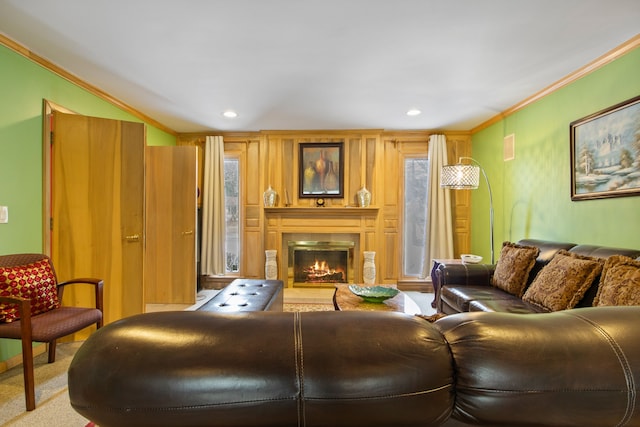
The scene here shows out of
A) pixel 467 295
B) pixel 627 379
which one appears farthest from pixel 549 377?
pixel 467 295

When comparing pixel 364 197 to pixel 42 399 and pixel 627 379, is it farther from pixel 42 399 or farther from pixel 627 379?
pixel 627 379

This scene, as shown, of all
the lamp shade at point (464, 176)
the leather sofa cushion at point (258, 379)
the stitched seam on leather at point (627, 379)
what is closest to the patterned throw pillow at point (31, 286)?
the leather sofa cushion at point (258, 379)

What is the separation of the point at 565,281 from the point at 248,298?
7.60 ft

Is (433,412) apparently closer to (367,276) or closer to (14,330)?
(14,330)

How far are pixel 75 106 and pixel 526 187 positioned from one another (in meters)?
4.79

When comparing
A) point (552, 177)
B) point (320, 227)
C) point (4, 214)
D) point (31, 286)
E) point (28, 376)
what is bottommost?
point (28, 376)

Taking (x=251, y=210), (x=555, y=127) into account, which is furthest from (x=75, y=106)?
(x=555, y=127)

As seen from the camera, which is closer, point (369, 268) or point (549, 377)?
point (549, 377)

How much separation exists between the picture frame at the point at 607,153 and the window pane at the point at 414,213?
6.81ft

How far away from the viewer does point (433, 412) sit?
57 cm

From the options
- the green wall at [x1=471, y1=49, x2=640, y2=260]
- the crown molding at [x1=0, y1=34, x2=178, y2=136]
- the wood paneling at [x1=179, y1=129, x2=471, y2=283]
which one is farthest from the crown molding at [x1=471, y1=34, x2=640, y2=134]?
the crown molding at [x1=0, y1=34, x2=178, y2=136]

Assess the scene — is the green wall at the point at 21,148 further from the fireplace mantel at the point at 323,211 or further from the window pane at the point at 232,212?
the fireplace mantel at the point at 323,211

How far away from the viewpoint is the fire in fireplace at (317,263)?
466 cm

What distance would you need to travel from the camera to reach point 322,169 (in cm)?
466
